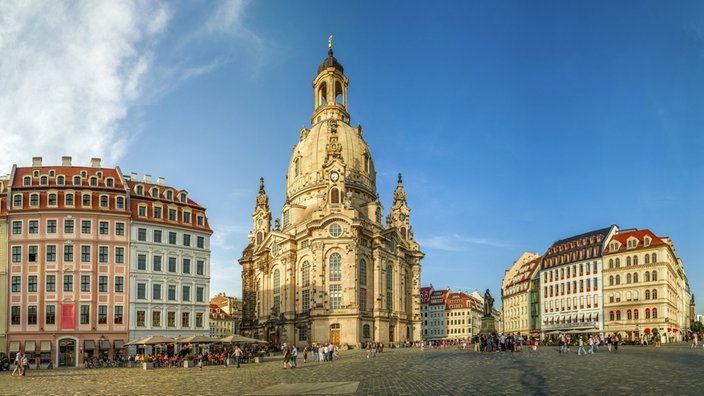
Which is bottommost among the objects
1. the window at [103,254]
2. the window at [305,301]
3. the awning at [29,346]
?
the awning at [29,346]

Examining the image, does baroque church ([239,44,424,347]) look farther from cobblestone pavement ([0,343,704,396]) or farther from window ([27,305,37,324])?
cobblestone pavement ([0,343,704,396])

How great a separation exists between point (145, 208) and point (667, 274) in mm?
77385

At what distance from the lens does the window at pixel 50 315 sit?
195ft

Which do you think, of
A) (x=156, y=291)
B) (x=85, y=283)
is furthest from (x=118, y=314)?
(x=85, y=283)

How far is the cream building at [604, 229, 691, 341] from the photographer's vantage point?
92.9 meters

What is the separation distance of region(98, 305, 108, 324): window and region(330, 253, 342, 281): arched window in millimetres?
36465

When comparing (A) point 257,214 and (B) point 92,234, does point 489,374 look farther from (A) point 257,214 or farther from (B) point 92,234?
(A) point 257,214

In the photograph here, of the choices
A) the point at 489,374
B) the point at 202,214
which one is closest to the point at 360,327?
the point at 202,214

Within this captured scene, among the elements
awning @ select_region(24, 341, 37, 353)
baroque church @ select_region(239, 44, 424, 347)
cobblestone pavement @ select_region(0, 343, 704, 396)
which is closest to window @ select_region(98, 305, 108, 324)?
awning @ select_region(24, 341, 37, 353)

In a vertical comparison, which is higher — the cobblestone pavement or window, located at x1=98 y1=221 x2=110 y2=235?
window, located at x1=98 y1=221 x2=110 y2=235

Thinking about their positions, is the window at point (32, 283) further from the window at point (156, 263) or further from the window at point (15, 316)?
the window at point (156, 263)

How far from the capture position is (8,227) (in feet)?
199

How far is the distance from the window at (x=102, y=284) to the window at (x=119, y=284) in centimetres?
97

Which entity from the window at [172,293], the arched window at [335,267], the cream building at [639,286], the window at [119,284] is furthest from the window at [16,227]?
the cream building at [639,286]
